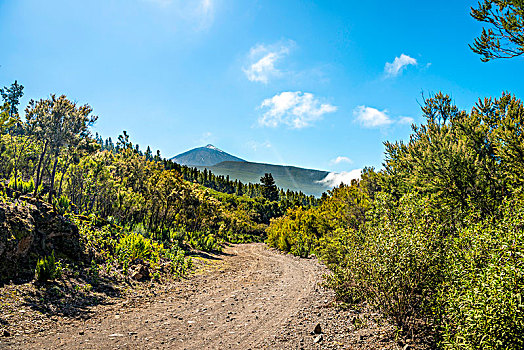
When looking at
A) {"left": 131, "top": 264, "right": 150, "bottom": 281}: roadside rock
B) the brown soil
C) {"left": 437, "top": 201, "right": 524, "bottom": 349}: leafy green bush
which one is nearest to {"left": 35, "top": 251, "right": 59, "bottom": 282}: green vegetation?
the brown soil

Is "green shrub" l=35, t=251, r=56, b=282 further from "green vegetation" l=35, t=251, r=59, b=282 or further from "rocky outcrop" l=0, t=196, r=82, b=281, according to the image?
"rocky outcrop" l=0, t=196, r=82, b=281

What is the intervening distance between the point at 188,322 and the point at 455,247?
21.1ft

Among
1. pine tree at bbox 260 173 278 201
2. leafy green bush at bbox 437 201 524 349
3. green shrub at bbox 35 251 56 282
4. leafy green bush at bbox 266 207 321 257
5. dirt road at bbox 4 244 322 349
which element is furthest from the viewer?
pine tree at bbox 260 173 278 201

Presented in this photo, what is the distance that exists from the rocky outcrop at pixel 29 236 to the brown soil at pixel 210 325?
2.36m

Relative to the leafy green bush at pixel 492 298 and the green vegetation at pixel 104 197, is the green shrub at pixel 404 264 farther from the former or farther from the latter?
the green vegetation at pixel 104 197

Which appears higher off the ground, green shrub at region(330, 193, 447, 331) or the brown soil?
green shrub at region(330, 193, 447, 331)

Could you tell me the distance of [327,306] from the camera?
8812 millimetres

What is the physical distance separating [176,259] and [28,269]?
7224 mm

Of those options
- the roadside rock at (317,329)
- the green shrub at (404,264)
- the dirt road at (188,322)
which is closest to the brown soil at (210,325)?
the dirt road at (188,322)

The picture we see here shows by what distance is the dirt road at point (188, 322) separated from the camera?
565 cm

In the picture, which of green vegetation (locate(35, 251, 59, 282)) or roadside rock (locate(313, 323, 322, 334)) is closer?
roadside rock (locate(313, 323, 322, 334))

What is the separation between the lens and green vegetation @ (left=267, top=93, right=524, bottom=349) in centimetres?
359

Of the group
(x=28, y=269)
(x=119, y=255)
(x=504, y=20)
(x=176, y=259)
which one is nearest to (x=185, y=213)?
(x=176, y=259)

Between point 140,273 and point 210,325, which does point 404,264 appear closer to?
point 210,325
